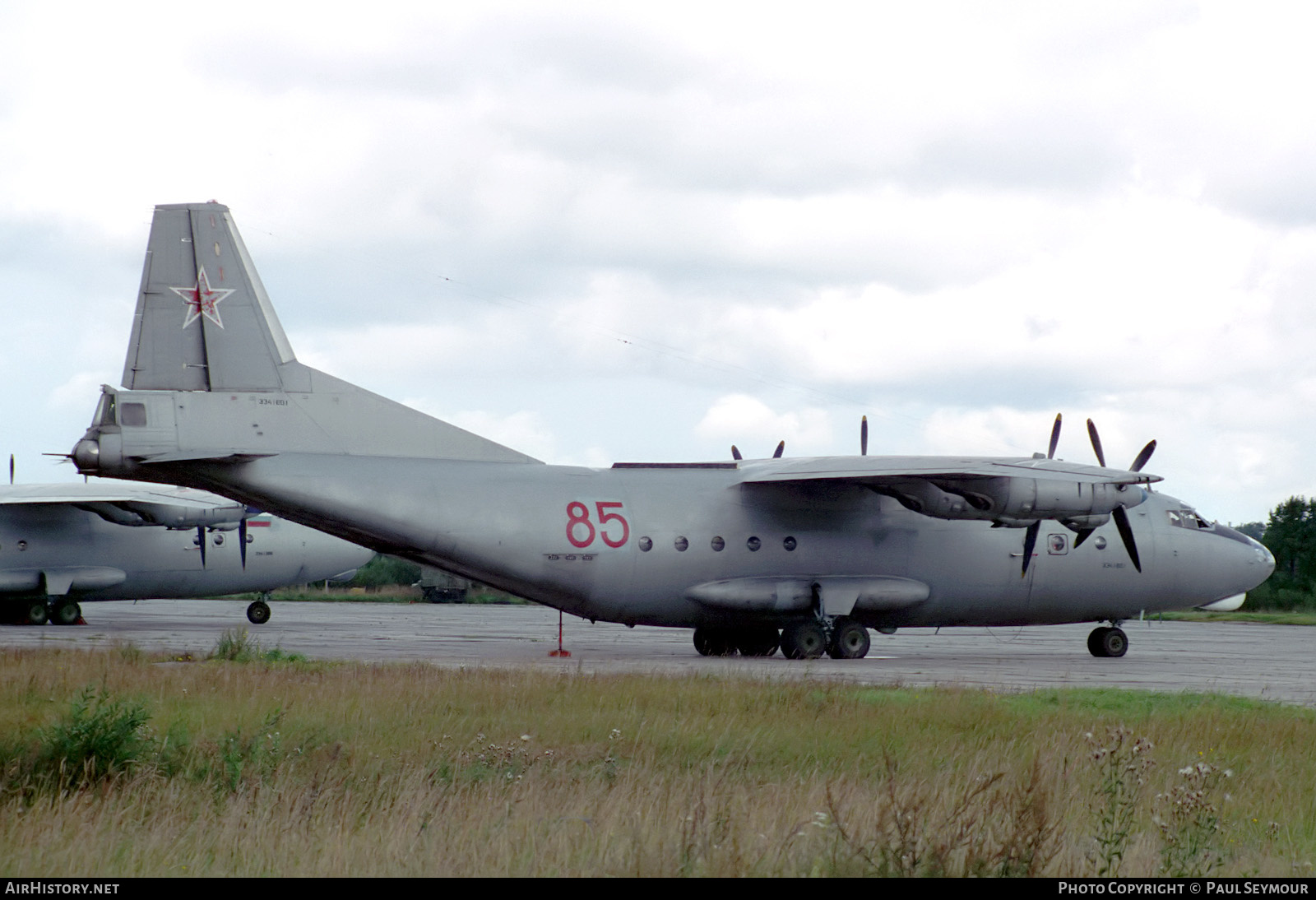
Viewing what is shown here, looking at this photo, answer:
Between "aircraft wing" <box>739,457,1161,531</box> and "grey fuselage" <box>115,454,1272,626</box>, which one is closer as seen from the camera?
"grey fuselage" <box>115,454,1272,626</box>

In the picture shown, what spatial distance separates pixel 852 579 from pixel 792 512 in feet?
6.12

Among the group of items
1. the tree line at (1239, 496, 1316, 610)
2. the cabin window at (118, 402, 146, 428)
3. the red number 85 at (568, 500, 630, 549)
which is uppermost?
the cabin window at (118, 402, 146, 428)

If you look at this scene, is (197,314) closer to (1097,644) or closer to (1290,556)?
(1097,644)

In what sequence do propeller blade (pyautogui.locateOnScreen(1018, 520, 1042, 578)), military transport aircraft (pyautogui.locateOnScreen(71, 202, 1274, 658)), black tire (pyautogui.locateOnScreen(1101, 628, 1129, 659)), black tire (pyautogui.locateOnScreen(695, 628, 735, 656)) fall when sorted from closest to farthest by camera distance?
military transport aircraft (pyautogui.locateOnScreen(71, 202, 1274, 658)), propeller blade (pyautogui.locateOnScreen(1018, 520, 1042, 578)), black tire (pyautogui.locateOnScreen(695, 628, 735, 656)), black tire (pyautogui.locateOnScreen(1101, 628, 1129, 659))

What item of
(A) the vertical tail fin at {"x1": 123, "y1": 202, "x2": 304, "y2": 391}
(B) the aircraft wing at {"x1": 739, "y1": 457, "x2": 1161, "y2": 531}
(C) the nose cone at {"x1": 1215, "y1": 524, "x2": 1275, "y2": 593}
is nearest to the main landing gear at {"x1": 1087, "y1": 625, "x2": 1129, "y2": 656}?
(C) the nose cone at {"x1": 1215, "y1": 524, "x2": 1275, "y2": 593}

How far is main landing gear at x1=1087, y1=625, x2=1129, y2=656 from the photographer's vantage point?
29.1 metres

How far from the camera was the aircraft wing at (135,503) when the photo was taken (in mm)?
37062

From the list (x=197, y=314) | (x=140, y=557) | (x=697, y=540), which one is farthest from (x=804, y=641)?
(x=140, y=557)

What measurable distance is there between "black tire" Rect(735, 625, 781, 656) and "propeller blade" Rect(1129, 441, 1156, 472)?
8264mm

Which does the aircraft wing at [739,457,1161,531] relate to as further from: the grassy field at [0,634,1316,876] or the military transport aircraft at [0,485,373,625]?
the military transport aircraft at [0,485,373,625]

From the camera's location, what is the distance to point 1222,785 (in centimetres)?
1035

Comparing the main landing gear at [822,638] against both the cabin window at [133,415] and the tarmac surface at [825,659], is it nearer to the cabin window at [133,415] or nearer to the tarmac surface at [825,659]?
the tarmac surface at [825,659]

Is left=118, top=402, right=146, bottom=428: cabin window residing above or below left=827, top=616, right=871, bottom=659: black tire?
above
